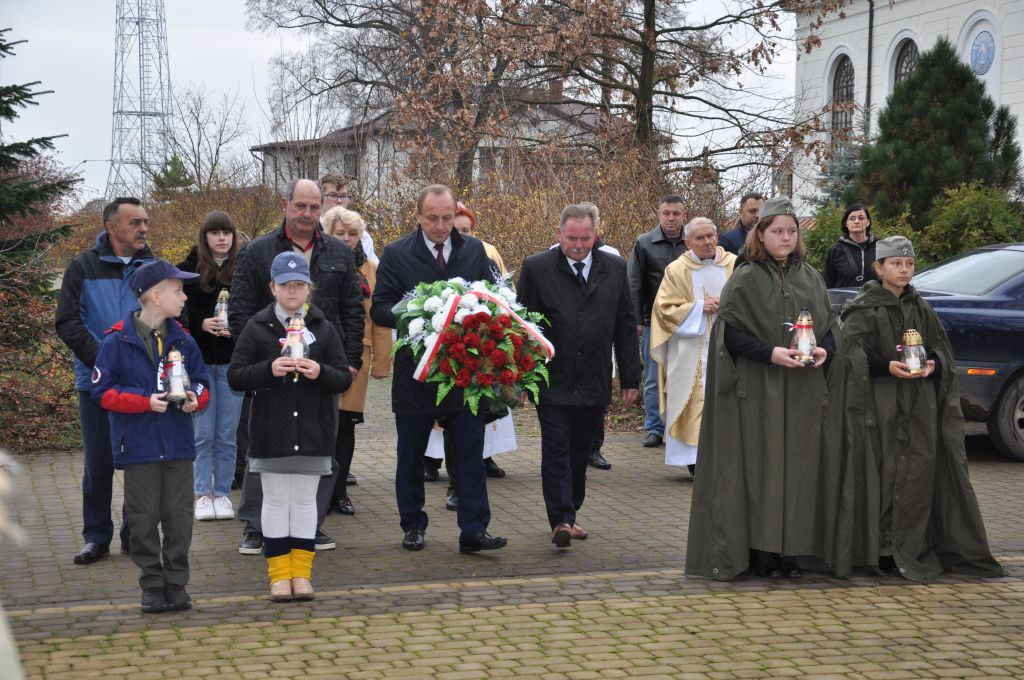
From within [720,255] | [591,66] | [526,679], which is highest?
[591,66]

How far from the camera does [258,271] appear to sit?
26.3 feet

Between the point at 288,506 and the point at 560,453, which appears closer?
the point at 288,506

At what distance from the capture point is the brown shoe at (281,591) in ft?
22.5

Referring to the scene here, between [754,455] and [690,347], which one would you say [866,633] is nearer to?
[754,455]

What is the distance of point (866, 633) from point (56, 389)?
9.37 metres

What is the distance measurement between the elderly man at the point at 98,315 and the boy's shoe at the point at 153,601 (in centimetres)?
116

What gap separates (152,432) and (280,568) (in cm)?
98

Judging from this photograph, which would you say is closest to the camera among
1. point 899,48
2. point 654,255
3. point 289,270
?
point 289,270

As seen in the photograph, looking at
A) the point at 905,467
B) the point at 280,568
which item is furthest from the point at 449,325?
the point at 905,467

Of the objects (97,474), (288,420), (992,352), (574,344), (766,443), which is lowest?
(97,474)

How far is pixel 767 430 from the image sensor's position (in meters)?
7.38

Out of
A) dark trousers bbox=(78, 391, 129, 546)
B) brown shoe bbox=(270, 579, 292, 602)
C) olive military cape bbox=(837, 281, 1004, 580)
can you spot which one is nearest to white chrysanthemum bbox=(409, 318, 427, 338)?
brown shoe bbox=(270, 579, 292, 602)

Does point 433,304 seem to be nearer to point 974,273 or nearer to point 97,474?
point 97,474

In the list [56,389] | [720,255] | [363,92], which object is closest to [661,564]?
[720,255]
